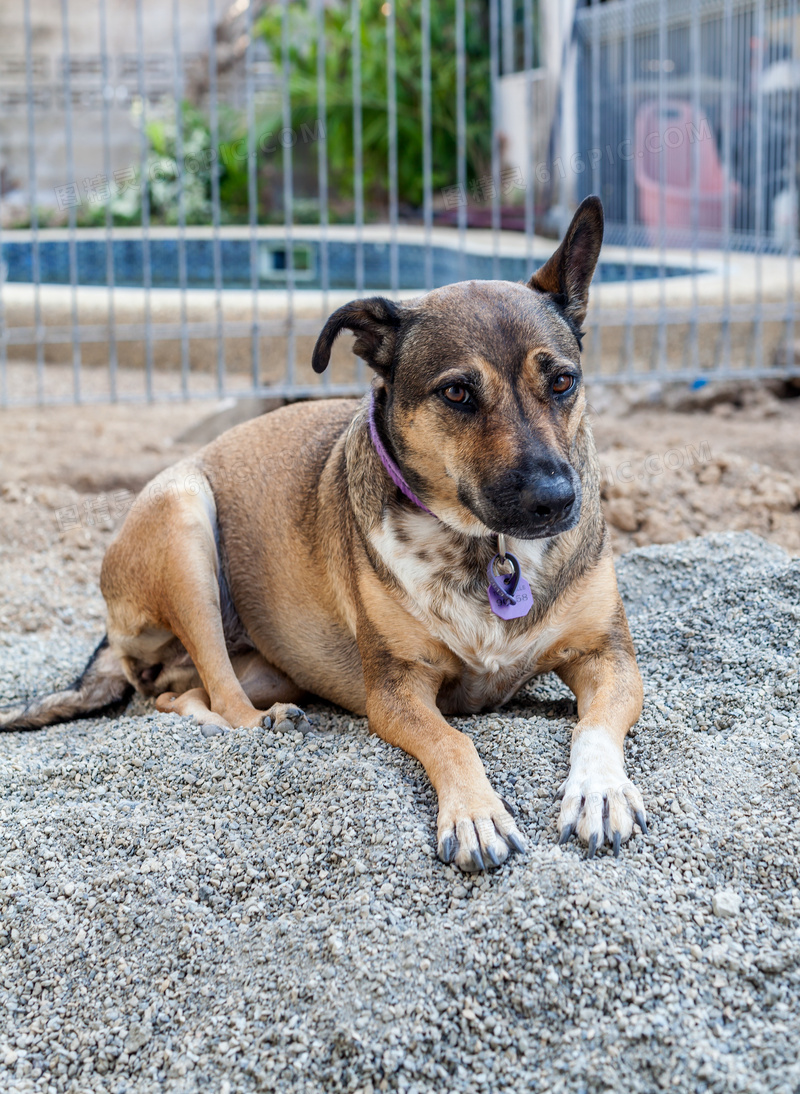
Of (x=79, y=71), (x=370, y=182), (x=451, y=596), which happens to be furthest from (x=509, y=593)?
(x=79, y=71)

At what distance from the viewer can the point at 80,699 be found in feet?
11.4

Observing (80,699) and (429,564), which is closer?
(429,564)

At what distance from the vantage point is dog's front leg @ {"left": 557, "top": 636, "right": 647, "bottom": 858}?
219cm

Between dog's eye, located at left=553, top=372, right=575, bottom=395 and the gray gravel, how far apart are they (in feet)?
2.91

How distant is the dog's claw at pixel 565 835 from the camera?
2189mm

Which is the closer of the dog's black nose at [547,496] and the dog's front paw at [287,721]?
the dog's black nose at [547,496]

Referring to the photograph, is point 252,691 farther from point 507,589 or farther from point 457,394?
point 457,394

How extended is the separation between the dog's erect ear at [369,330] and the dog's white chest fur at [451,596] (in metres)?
0.45

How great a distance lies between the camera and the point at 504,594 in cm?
271

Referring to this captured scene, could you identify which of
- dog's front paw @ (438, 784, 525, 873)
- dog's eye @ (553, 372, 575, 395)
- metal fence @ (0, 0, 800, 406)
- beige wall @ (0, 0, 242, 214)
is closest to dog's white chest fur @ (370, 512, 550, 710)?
dog's eye @ (553, 372, 575, 395)

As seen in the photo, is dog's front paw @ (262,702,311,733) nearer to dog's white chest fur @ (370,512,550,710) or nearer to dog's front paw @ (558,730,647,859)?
dog's white chest fur @ (370,512,550,710)

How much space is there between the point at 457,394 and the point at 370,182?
45.5 feet

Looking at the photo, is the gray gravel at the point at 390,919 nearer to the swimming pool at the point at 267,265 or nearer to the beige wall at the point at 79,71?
the swimming pool at the point at 267,265

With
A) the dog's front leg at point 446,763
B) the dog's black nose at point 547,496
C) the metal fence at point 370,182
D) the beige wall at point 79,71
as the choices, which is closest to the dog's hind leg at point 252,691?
the dog's front leg at point 446,763
